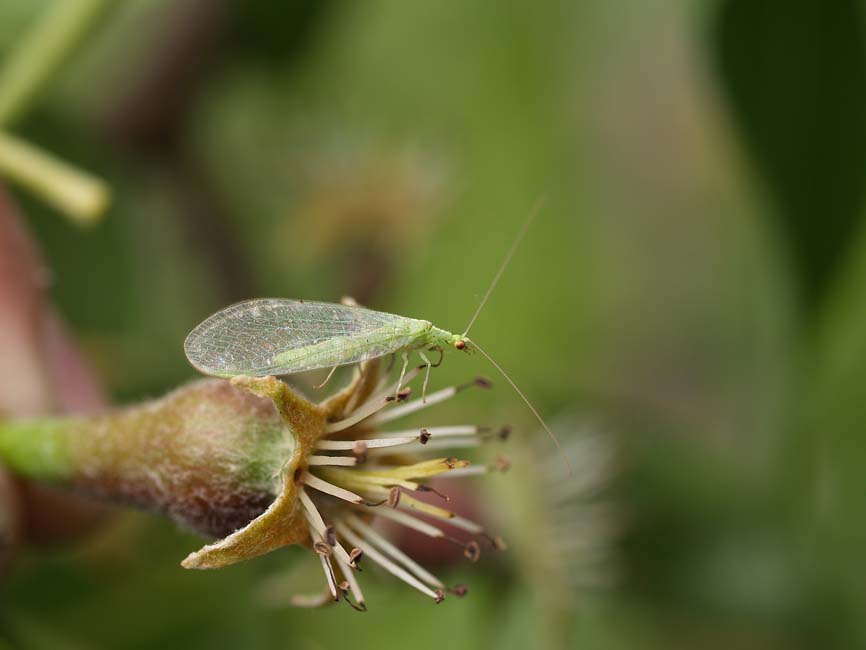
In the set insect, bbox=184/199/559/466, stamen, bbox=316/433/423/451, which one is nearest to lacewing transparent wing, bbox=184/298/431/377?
insect, bbox=184/199/559/466

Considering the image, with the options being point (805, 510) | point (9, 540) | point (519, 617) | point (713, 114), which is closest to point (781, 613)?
point (805, 510)

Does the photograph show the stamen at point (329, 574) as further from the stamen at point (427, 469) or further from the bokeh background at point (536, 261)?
the bokeh background at point (536, 261)

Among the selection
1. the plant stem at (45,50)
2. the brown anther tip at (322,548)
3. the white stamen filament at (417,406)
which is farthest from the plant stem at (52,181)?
the brown anther tip at (322,548)

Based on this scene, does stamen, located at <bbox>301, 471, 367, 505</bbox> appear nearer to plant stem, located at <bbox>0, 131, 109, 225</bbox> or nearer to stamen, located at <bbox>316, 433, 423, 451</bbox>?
stamen, located at <bbox>316, 433, 423, 451</bbox>

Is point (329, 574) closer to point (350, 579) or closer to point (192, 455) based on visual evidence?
point (350, 579)

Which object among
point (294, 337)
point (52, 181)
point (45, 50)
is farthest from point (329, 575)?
point (45, 50)

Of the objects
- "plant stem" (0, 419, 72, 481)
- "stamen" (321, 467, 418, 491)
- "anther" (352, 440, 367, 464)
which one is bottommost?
"plant stem" (0, 419, 72, 481)
